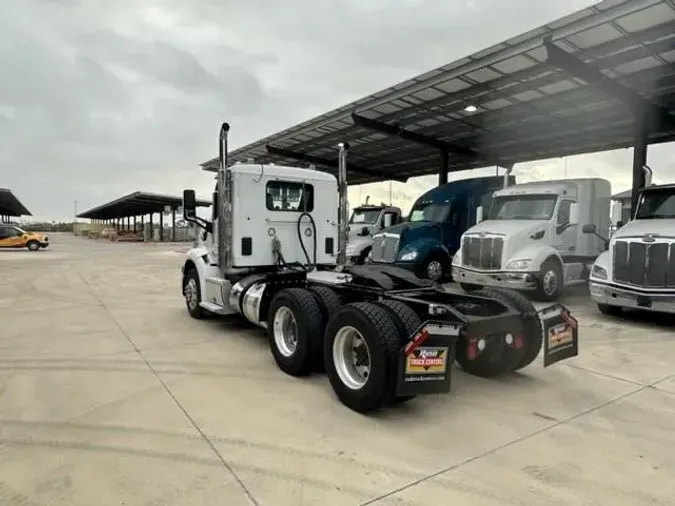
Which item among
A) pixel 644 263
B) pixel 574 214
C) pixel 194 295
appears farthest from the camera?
pixel 574 214

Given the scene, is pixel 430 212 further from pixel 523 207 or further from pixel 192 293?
pixel 192 293

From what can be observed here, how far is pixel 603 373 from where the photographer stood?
17.0 ft

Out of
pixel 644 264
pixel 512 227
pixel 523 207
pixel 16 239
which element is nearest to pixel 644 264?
pixel 644 264

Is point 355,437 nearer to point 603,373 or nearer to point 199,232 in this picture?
point 603,373

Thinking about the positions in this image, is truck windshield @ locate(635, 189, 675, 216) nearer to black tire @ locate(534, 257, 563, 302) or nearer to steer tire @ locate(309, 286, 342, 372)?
black tire @ locate(534, 257, 563, 302)

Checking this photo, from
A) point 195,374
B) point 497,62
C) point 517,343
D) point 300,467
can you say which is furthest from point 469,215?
point 300,467

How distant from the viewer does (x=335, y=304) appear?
4.98 m

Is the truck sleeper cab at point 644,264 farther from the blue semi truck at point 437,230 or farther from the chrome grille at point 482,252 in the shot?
the blue semi truck at point 437,230

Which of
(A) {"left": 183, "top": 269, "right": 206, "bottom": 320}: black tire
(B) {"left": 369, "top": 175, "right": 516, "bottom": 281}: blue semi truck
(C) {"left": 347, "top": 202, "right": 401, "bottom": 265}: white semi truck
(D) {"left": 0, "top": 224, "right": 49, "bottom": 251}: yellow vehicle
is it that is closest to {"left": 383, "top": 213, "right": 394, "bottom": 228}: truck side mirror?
(C) {"left": 347, "top": 202, "right": 401, "bottom": 265}: white semi truck

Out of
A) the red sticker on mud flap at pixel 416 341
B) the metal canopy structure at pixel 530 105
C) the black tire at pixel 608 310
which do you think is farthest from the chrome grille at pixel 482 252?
the red sticker on mud flap at pixel 416 341

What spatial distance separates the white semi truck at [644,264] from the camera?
7332mm

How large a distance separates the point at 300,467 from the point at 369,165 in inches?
809

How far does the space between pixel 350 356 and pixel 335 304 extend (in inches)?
29.6

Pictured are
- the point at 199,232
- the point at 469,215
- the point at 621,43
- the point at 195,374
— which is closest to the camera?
the point at 195,374
